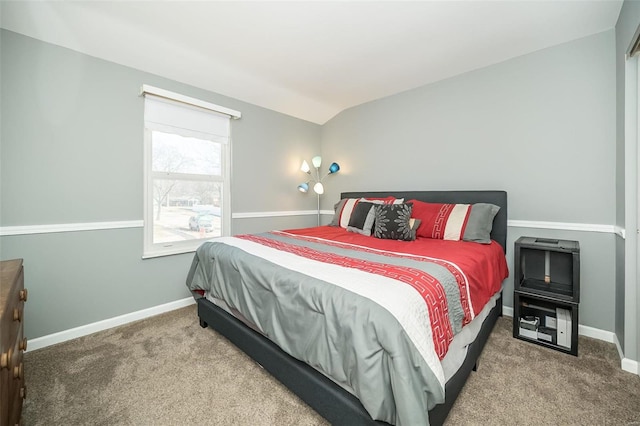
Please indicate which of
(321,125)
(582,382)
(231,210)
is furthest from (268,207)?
(582,382)

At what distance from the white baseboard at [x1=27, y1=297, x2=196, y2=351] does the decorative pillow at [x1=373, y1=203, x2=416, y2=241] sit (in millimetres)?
2219

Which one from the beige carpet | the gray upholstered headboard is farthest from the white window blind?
the gray upholstered headboard

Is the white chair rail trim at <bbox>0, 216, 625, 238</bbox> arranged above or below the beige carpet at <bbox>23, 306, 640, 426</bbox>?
above

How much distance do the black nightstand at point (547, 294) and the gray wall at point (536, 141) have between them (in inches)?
7.4

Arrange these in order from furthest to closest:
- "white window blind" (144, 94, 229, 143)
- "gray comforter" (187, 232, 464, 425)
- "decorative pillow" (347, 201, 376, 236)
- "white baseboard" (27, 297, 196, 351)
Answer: "decorative pillow" (347, 201, 376, 236)
"white window blind" (144, 94, 229, 143)
"white baseboard" (27, 297, 196, 351)
"gray comforter" (187, 232, 464, 425)

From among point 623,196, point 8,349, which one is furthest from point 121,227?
point 623,196

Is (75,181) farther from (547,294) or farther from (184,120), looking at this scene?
(547,294)

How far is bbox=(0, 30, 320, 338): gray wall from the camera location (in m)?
2.01

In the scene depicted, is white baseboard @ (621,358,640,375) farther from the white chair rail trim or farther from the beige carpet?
the white chair rail trim

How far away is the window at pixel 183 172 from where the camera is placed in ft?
8.75

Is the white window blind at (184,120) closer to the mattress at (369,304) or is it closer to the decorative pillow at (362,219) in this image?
the mattress at (369,304)

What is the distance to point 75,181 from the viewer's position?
2.25 metres

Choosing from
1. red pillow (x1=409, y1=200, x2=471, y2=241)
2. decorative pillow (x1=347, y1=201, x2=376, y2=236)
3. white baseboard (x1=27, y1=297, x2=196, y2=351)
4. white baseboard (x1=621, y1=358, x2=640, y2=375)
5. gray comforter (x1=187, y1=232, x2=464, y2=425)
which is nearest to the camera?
gray comforter (x1=187, y1=232, x2=464, y2=425)

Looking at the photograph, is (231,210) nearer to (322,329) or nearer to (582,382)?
(322,329)
